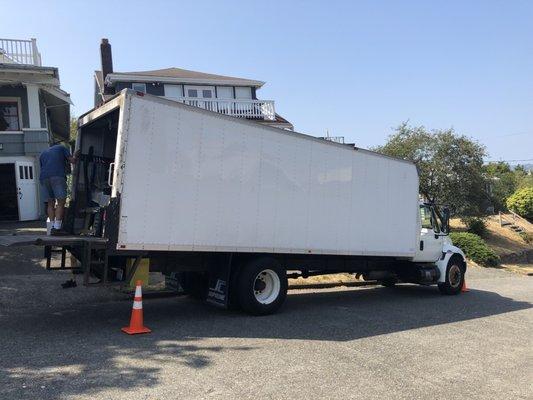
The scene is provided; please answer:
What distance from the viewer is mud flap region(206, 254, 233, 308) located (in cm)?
806

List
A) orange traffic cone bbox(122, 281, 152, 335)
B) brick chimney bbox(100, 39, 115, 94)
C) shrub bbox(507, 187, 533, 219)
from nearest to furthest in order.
Answer: orange traffic cone bbox(122, 281, 152, 335) → brick chimney bbox(100, 39, 115, 94) → shrub bbox(507, 187, 533, 219)

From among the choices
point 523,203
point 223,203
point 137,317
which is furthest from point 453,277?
point 523,203

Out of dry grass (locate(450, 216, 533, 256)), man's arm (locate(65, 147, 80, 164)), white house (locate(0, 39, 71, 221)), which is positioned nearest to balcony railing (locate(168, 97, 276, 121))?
white house (locate(0, 39, 71, 221))

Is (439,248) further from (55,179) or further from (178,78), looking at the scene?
(178,78)

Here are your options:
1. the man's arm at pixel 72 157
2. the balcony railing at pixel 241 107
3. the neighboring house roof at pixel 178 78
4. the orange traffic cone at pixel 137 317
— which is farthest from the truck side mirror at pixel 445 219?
the neighboring house roof at pixel 178 78

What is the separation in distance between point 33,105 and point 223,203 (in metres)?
12.7

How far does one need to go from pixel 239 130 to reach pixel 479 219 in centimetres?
2323

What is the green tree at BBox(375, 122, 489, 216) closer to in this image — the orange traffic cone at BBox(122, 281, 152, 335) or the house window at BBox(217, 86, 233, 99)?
the house window at BBox(217, 86, 233, 99)

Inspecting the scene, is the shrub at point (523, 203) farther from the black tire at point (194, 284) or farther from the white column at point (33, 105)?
the black tire at point (194, 284)

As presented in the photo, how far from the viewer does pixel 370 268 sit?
10.8 meters

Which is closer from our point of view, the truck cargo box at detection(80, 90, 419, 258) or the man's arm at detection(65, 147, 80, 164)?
the truck cargo box at detection(80, 90, 419, 258)

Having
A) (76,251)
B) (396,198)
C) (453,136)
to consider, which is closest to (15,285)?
(76,251)

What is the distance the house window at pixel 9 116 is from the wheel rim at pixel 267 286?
1324cm

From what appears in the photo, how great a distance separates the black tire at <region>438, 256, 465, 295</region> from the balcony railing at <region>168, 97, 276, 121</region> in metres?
17.9
